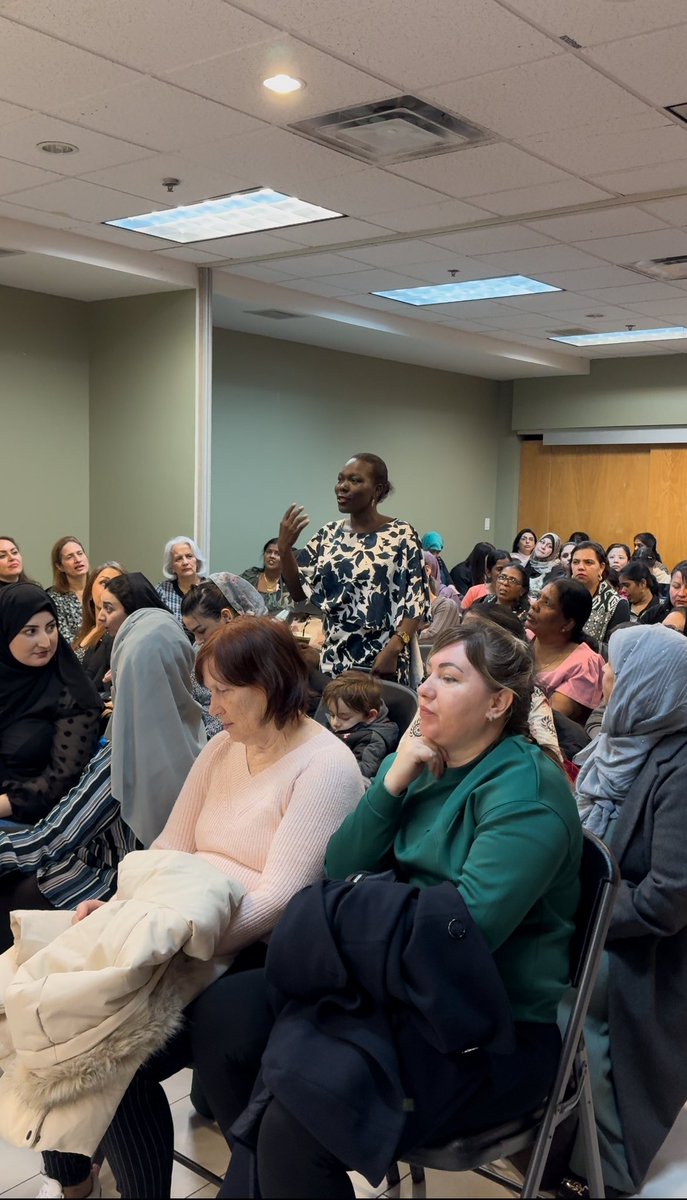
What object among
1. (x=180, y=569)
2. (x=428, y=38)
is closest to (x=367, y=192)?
(x=428, y=38)

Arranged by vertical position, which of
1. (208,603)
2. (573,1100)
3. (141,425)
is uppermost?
(141,425)

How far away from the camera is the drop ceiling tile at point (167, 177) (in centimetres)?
489

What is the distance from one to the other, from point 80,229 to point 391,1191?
5.59 m

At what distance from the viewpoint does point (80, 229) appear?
6.18m

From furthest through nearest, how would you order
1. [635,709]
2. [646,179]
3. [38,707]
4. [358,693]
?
[646,179], [358,693], [38,707], [635,709]

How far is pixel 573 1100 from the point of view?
184cm

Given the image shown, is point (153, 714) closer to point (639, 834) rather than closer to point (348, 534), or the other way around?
point (639, 834)

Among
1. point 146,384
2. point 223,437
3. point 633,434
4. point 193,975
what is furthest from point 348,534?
point 633,434

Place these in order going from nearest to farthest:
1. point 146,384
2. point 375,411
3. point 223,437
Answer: point 146,384
point 223,437
point 375,411

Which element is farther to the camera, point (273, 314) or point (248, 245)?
point (273, 314)

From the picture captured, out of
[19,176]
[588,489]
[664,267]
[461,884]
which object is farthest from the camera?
[588,489]

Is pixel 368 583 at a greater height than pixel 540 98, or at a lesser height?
lesser

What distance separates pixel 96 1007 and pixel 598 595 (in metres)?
4.88

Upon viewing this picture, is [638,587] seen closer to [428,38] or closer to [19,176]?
[428,38]
